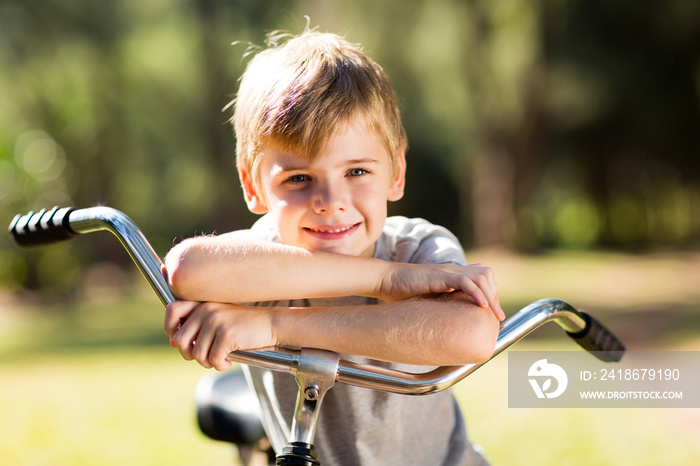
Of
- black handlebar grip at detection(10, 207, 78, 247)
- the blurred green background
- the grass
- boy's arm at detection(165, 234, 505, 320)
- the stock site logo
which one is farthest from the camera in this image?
the blurred green background

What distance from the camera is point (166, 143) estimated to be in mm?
19656

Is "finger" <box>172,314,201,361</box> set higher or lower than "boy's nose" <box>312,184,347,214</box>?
lower

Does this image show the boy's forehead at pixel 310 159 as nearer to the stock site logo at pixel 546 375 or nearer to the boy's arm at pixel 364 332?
the boy's arm at pixel 364 332

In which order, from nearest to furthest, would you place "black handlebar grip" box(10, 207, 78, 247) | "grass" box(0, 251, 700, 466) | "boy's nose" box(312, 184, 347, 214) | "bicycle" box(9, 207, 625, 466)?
"bicycle" box(9, 207, 625, 466) < "boy's nose" box(312, 184, 347, 214) < "black handlebar grip" box(10, 207, 78, 247) < "grass" box(0, 251, 700, 466)

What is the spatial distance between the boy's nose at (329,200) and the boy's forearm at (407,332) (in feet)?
0.78

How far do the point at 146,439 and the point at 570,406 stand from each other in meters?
2.74

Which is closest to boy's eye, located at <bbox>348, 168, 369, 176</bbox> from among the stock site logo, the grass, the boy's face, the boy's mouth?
the boy's face

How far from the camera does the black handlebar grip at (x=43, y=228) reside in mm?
1471

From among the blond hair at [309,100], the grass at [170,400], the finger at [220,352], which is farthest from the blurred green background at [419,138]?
the finger at [220,352]

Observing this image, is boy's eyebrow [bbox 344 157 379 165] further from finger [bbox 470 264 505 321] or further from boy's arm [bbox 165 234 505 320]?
finger [bbox 470 264 505 321]

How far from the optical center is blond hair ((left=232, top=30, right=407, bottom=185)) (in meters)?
1.39

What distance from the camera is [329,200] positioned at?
1359mm

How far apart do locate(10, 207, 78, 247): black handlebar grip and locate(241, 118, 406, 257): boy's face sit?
17.4 inches

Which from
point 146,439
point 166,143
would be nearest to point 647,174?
point 166,143
